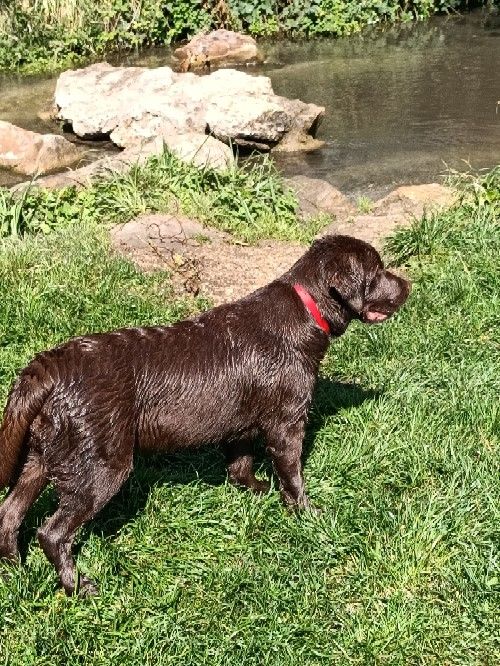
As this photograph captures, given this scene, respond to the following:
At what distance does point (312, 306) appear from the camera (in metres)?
4.65

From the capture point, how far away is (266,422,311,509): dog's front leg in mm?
4598

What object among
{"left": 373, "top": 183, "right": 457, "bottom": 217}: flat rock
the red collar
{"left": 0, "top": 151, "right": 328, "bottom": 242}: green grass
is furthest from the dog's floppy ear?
{"left": 373, "top": 183, "right": 457, "bottom": 217}: flat rock

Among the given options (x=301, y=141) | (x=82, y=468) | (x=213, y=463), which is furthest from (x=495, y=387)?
(x=301, y=141)

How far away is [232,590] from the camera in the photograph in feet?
13.4

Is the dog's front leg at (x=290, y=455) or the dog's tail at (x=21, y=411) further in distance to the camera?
the dog's front leg at (x=290, y=455)

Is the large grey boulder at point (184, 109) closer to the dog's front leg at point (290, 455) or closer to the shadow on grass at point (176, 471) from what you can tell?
the shadow on grass at point (176, 471)

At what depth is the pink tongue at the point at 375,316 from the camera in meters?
4.75

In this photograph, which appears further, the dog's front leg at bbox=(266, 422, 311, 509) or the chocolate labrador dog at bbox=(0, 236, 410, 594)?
the dog's front leg at bbox=(266, 422, 311, 509)

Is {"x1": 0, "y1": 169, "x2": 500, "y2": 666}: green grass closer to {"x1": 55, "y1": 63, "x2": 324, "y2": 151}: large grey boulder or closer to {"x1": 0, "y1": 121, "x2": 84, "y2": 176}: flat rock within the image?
{"x1": 0, "y1": 121, "x2": 84, "y2": 176}: flat rock

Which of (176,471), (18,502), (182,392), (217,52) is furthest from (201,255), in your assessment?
(217,52)

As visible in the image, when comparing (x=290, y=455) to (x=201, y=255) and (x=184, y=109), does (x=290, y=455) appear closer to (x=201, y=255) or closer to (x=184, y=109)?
(x=201, y=255)

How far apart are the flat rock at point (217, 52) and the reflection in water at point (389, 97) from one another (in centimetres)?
47

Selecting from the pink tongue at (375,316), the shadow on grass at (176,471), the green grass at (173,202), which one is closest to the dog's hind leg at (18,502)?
the shadow on grass at (176,471)

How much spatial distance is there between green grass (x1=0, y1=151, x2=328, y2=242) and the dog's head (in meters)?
3.80
